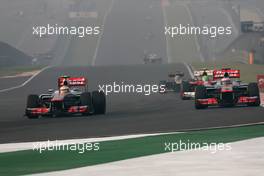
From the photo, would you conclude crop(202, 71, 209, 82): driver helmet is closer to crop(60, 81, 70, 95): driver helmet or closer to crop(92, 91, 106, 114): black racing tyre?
crop(92, 91, 106, 114): black racing tyre

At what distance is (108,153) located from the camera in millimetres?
19422

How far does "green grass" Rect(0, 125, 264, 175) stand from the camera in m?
17.6

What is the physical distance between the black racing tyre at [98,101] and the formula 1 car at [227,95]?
3.92m

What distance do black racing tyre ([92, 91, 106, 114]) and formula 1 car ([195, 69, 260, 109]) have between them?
3.92m

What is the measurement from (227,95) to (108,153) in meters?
15.3

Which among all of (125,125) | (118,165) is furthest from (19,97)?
(118,165)

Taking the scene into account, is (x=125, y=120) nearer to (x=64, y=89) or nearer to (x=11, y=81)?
(x=64, y=89)

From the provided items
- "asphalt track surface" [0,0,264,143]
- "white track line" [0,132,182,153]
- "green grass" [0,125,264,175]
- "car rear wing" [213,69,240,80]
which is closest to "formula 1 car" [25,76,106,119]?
"asphalt track surface" [0,0,264,143]

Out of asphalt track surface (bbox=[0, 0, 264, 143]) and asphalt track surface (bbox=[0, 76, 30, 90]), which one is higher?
asphalt track surface (bbox=[0, 76, 30, 90])

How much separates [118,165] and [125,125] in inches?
388

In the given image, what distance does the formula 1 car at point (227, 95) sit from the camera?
110 feet

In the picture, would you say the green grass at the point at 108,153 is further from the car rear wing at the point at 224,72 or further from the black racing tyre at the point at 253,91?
the car rear wing at the point at 224,72

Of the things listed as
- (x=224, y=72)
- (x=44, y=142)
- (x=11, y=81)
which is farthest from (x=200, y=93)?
(x=11, y=81)

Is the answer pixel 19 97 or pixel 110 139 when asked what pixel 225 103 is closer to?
pixel 110 139
